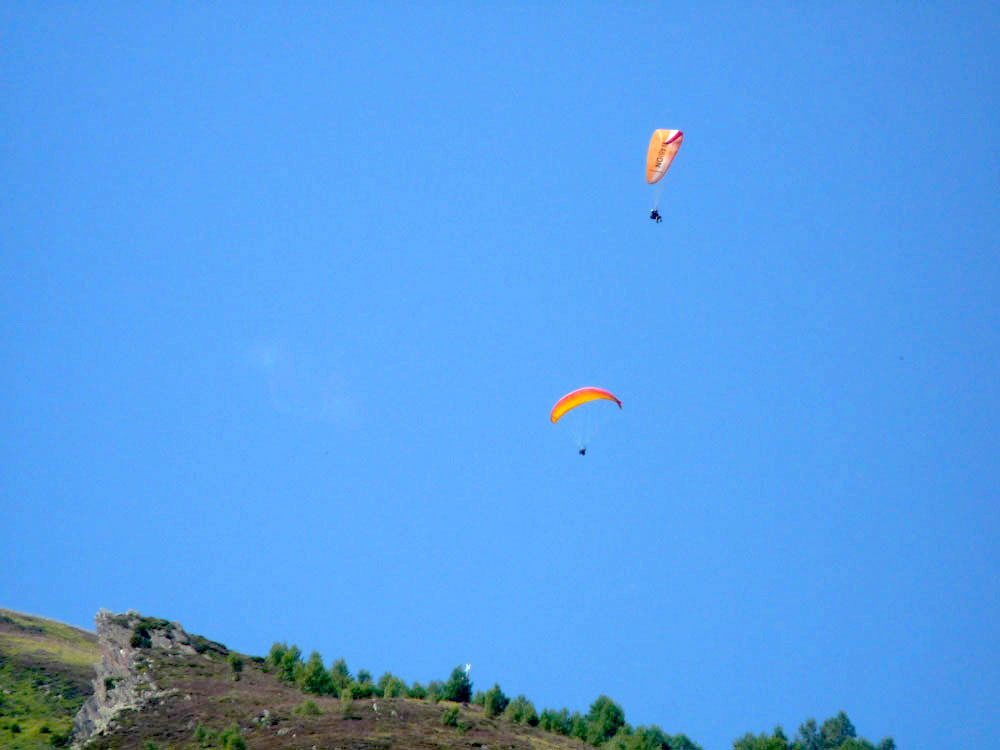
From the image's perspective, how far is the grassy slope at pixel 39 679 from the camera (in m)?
63.4

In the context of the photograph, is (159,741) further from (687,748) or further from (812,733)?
(812,733)

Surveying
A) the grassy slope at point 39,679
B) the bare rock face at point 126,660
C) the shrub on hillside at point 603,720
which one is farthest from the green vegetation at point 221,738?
the shrub on hillside at point 603,720

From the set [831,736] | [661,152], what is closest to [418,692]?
[661,152]

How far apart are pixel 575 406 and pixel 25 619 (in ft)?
198

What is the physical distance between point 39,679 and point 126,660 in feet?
49.7

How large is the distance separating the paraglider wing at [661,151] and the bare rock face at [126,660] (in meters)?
55.6

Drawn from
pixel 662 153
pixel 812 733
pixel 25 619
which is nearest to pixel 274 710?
pixel 25 619

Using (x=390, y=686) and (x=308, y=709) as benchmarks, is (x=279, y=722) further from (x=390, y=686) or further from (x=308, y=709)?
(x=390, y=686)

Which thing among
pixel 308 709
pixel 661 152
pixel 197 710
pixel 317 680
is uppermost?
pixel 661 152

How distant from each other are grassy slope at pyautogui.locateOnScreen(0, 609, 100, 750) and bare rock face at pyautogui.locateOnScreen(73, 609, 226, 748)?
302 centimetres

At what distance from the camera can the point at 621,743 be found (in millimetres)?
63719

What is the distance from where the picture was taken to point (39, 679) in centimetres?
7531

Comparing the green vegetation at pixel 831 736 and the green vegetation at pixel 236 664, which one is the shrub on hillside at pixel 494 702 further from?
the green vegetation at pixel 831 736

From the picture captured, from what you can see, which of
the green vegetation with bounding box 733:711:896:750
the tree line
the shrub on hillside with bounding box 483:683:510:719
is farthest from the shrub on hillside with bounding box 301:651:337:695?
the green vegetation with bounding box 733:711:896:750
